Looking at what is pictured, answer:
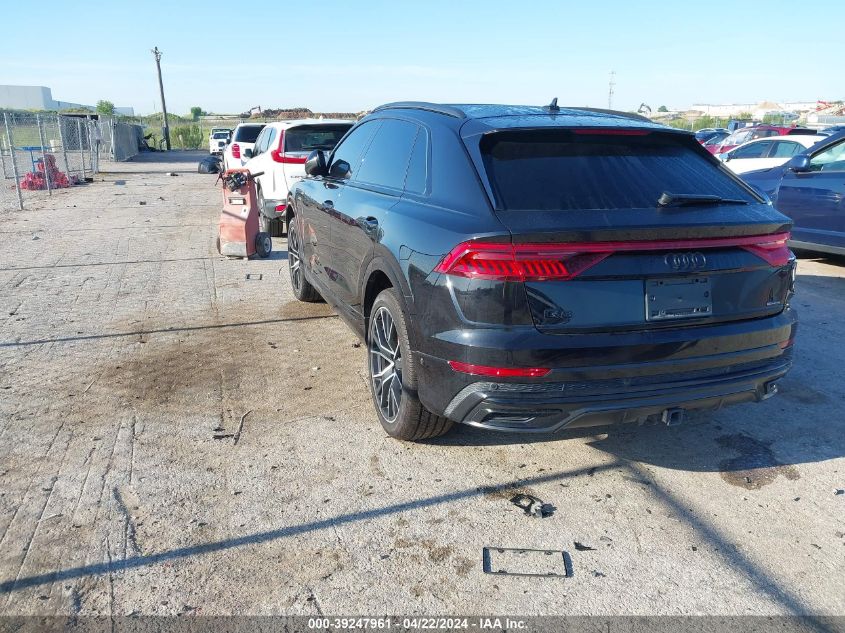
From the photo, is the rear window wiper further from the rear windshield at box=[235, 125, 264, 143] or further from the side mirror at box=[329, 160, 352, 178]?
the rear windshield at box=[235, 125, 264, 143]

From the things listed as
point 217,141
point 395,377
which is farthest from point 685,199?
point 217,141

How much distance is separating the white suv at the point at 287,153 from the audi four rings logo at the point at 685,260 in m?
7.97

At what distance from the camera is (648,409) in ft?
10.2

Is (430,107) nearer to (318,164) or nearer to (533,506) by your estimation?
(318,164)

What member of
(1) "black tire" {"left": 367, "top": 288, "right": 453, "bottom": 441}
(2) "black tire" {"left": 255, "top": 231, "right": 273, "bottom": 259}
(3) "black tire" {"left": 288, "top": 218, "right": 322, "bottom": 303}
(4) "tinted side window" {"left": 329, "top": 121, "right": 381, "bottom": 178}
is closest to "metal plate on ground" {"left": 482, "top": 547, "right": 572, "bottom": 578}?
(1) "black tire" {"left": 367, "top": 288, "right": 453, "bottom": 441}

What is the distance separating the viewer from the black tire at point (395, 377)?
11.7 feet

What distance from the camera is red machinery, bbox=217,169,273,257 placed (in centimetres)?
888

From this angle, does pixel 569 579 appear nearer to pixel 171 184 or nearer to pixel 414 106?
pixel 414 106

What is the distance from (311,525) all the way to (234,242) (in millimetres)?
6570

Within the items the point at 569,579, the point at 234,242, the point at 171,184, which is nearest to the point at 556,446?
the point at 569,579

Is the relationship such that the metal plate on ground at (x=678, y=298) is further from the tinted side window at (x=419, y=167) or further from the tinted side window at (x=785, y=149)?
A: the tinted side window at (x=785, y=149)

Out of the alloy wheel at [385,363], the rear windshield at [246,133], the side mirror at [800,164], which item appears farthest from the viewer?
the rear windshield at [246,133]

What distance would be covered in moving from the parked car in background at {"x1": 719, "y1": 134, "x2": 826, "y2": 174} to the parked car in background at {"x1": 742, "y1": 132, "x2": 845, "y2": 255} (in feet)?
19.4

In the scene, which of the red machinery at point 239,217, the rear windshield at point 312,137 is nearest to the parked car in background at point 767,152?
the rear windshield at point 312,137
